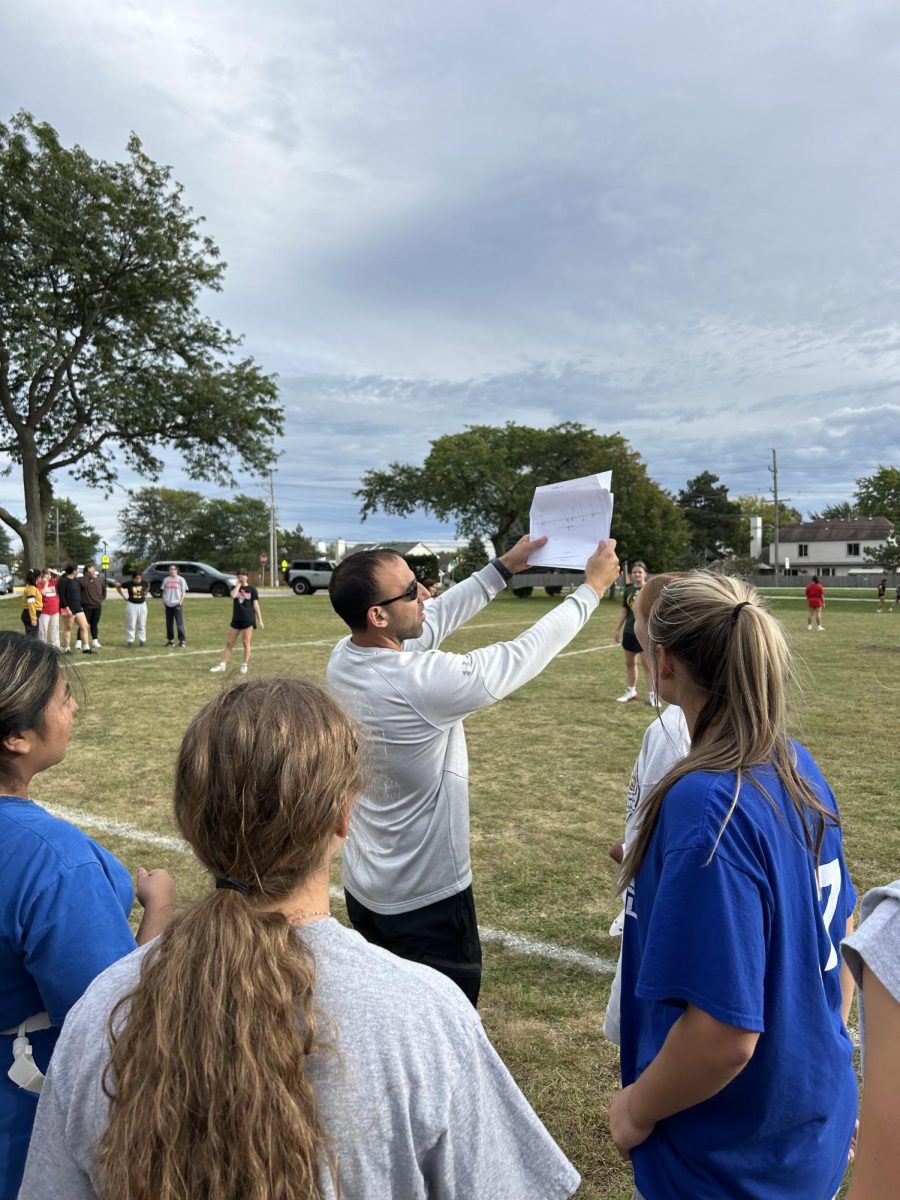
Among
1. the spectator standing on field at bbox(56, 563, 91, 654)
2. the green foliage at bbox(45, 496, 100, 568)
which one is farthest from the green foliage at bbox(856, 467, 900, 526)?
the green foliage at bbox(45, 496, 100, 568)

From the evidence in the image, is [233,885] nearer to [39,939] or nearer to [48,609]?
[39,939]

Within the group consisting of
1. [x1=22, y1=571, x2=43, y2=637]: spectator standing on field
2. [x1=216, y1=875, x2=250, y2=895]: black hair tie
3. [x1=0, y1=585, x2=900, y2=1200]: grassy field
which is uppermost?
[x1=216, y1=875, x2=250, y2=895]: black hair tie

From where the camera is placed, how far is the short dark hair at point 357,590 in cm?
256

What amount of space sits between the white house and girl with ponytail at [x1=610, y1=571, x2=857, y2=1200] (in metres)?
97.4

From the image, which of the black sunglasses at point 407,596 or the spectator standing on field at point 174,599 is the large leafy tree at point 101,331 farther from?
the black sunglasses at point 407,596

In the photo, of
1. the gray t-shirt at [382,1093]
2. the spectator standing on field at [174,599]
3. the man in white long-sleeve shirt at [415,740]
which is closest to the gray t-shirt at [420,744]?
the man in white long-sleeve shirt at [415,740]

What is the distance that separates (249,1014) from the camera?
0.92 metres

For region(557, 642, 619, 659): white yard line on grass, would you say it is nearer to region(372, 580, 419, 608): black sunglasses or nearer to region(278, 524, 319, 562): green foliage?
region(372, 580, 419, 608): black sunglasses

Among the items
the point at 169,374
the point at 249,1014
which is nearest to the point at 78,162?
the point at 169,374

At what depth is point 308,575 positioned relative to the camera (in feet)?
151

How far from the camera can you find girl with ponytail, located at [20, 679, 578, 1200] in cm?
91

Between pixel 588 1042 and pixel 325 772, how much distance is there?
2.82 meters

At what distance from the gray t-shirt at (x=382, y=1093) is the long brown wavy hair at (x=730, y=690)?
0.64 meters

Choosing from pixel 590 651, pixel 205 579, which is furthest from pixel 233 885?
pixel 205 579
